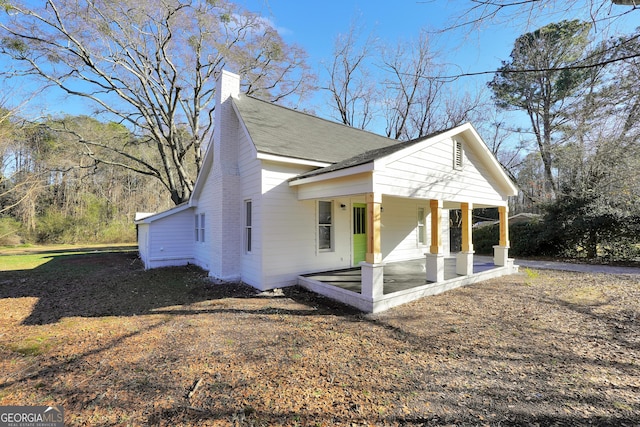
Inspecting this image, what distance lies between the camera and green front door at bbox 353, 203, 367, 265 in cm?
916

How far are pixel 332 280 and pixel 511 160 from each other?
73.7ft

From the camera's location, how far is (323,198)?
6762 millimetres

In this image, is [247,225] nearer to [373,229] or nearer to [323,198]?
[323,198]

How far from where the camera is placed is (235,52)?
1738cm

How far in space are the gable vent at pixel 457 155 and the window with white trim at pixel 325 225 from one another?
371 centimetres

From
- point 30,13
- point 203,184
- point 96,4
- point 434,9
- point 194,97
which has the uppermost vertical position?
point 96,4

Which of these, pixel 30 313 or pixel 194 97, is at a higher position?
pixel 194 97

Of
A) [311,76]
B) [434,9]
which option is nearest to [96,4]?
[311,76]

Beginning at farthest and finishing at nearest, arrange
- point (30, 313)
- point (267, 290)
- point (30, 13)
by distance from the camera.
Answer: point (30, 13), point (267, 290), point (30, 313)

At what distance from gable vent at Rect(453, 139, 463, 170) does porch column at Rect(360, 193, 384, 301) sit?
346 centimetres

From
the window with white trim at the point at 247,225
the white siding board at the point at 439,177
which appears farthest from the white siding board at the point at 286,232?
the white siding board at the point at 439,177

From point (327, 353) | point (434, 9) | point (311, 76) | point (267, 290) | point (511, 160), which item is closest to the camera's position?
point (434, 9)

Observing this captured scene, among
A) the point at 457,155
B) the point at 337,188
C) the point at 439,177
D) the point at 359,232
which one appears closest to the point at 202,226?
the point at 359,232

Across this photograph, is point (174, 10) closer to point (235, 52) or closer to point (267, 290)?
point (235, 52)
